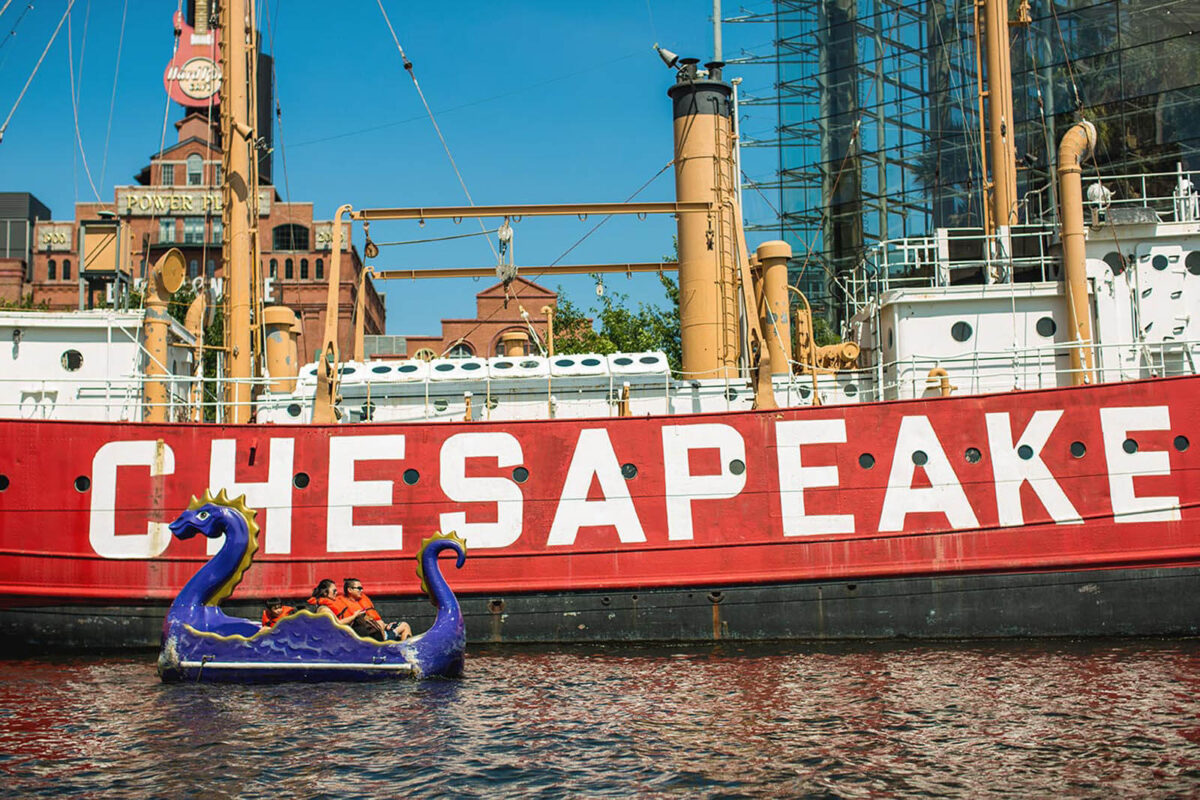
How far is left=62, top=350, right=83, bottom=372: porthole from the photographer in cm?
1794

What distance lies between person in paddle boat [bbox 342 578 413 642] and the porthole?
692 centimetres

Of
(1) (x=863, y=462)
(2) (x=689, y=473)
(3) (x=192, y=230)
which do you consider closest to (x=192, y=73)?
(3) (x=192, y=230)

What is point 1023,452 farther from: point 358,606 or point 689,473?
point 358,606

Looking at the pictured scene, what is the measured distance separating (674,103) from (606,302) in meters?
21.7

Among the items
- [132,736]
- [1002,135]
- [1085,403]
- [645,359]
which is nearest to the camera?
[132,736]

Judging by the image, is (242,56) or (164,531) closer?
(164,531)

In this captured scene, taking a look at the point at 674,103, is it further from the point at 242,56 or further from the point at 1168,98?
the point at 1168,98

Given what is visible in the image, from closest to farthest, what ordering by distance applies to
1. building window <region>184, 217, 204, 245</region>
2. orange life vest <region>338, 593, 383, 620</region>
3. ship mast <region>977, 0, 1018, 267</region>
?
1. orange life vest <region>338, 593, 383, 620</region>
2. ship mast <region>977, 0, 1018, 267</region>
3. building window <region>184, 217, 204, 245</region>

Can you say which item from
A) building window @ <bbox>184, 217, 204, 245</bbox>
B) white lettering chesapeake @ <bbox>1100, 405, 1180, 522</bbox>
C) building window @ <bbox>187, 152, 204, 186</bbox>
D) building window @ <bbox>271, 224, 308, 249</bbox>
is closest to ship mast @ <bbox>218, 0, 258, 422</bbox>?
white lettering chesapeake @ <bbox>1100, 405, 1180, 522</bbox>

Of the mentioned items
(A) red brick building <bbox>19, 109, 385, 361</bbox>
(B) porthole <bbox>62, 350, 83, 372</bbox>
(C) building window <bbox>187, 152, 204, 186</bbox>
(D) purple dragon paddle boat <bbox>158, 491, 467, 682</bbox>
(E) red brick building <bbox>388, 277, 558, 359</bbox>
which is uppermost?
(C) building window <bbox>187, 152, 204, 186</bbox>

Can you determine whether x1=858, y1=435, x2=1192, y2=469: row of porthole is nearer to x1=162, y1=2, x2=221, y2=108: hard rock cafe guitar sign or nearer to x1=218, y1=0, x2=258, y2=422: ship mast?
x1=218, y1=0, x2=258, y2=422: ship mast

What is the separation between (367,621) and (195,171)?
159ft

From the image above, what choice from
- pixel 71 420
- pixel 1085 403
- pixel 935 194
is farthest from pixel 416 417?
pixel 935 194

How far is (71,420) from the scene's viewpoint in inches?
634
